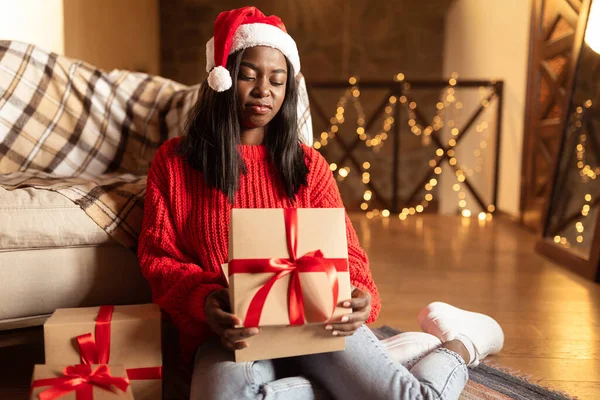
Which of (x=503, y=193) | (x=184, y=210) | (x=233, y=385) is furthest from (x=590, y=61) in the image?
(x=233, y=385)

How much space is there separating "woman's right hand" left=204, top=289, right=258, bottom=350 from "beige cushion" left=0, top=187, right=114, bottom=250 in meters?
0.44

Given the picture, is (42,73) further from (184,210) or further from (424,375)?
(424,375)

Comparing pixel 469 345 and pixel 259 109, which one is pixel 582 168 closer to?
pixel 469 345

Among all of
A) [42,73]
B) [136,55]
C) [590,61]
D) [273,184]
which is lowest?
[273,184]

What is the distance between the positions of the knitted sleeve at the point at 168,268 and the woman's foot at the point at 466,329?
0.59 meters

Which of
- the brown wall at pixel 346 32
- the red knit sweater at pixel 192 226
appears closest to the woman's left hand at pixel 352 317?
the red knit sweater at pixel 192 226

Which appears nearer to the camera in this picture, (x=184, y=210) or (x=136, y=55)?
(x=184, y=210)

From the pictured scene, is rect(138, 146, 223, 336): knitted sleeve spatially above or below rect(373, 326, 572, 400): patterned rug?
above

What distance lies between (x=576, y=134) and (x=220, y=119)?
2029 millimetres

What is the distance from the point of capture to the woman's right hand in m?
0.92

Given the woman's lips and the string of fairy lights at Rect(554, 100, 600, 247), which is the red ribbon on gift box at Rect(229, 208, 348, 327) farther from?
the string of fairy lights at Rect(554, 100, 600, 247)

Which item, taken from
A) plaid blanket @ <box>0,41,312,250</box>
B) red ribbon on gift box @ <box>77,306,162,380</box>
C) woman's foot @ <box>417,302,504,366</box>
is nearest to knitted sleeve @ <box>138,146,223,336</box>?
red ribbon on gift box @ <box>77,306,162,380</box>

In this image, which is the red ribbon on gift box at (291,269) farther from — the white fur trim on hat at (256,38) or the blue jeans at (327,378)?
the white fur trim on hat at (256,38)

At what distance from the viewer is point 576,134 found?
2.62 metres
